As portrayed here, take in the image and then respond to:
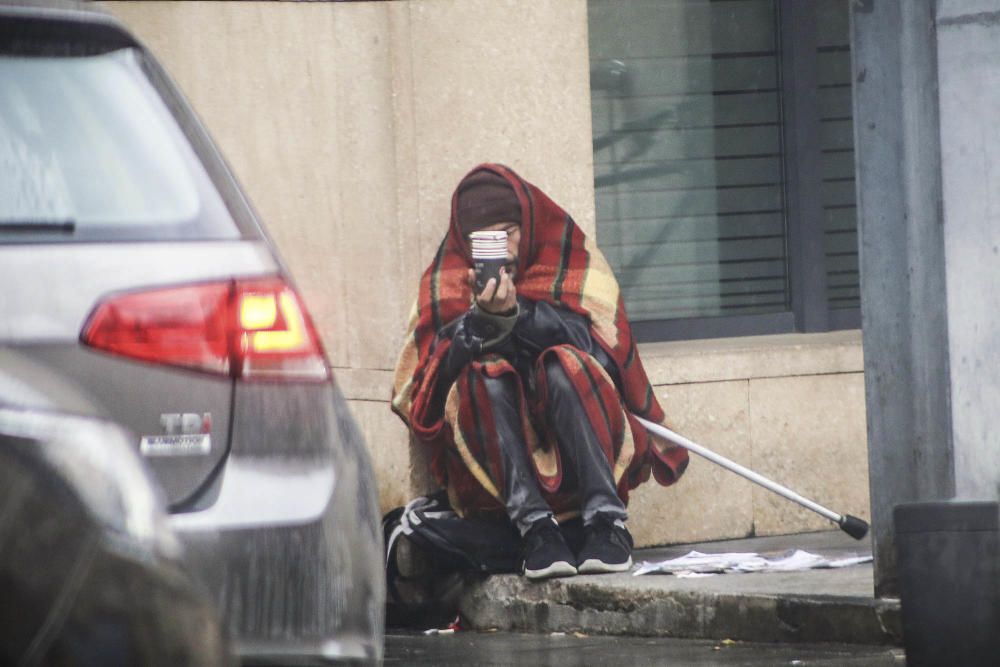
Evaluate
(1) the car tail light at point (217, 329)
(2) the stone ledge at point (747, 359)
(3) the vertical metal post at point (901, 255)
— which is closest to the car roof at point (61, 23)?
(1) the car tail light at point (217, 329)

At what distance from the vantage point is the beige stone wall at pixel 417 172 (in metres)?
7.11

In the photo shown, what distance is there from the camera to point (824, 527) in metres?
7.67

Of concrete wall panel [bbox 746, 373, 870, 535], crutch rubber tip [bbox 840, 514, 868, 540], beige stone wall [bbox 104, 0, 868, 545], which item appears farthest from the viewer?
concrete wall panel [bbox 746, 373, 870, 535]

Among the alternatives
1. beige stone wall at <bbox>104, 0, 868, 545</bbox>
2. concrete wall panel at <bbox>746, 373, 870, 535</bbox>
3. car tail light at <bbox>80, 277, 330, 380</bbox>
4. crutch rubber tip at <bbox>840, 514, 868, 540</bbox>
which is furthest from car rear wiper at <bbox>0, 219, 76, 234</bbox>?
concrete wall panel at <bbox>746, 373, 870, 535</bbox>

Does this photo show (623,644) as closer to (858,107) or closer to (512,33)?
(858,107)

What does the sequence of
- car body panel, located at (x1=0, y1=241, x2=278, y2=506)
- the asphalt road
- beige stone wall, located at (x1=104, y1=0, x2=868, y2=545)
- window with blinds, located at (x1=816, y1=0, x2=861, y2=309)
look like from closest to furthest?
1. car body panel, located at (x1=0, y1=241, x2=278, y2=506)
2. the asphalt road
3. beige stone wall, located at (x1=104, y1=0, x2=868, y2=545)
4. window with blinds, located at (x1=816, y1=0, x2=861, y2=309)

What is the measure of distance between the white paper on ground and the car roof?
3.73 m

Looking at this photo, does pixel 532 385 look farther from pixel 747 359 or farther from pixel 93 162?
pixel 93 162

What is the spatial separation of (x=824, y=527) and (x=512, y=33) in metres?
2.36

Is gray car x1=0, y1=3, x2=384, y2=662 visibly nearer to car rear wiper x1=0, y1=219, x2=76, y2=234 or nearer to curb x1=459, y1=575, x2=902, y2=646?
car rear wiper x1=0, y1=219, x2=76, y2=234

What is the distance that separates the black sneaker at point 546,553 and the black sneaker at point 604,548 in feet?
0.17

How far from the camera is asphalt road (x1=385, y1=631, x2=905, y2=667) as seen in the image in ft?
17.1

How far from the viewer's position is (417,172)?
7086 millimetres

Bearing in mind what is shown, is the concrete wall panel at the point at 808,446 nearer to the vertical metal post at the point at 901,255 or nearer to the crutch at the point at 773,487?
the crutch at the point at 773,487
